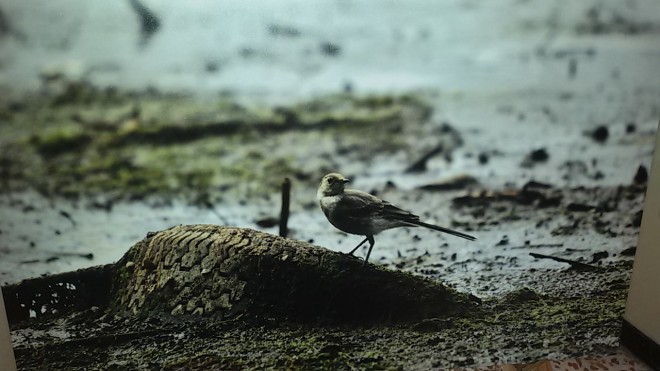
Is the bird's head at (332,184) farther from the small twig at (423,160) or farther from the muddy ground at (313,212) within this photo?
the small twig at (423,160)

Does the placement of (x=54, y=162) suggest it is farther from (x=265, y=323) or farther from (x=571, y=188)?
(x=571, y=188)

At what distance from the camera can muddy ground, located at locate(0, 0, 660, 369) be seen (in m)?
1.36

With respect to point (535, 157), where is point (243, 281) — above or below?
below

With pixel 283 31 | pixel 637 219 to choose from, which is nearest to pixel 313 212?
pixel 283 31

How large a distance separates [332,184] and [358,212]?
4.8 inches

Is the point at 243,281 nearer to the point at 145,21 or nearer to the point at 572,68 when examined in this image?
the point at 145,21

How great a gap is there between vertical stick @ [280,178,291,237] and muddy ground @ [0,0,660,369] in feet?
0.06

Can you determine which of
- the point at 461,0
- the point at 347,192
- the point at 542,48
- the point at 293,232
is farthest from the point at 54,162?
the point at 542,48

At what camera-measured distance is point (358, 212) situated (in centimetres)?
153

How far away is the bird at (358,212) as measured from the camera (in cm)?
150

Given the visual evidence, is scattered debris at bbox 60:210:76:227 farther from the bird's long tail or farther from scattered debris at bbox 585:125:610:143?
scattered debris at bbox 585:125:610:143

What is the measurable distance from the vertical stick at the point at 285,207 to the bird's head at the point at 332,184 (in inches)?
3.7

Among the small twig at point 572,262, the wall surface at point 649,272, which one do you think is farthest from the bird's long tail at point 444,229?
the wall surface at point 649,272

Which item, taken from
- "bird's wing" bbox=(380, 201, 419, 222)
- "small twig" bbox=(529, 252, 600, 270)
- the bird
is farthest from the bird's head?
"small twig" bbox=(529, 252, 600, 270)
